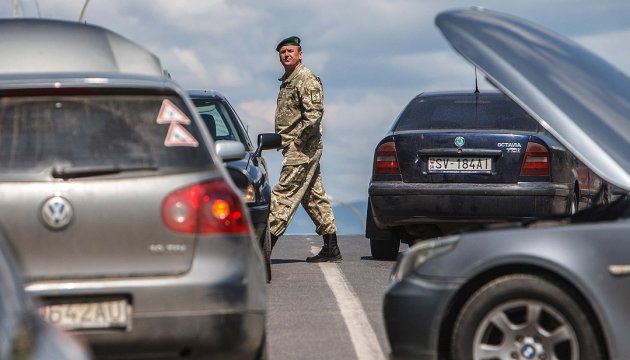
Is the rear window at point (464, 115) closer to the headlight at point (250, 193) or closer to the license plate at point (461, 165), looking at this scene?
the license plate at point (461, 165)

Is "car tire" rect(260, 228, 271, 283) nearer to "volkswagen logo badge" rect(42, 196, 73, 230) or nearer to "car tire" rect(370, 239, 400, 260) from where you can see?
"car tire" rect(370, 239, 400, 260)

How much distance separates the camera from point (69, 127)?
6574 millimetres

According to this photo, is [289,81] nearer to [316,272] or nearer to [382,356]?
[316,272]

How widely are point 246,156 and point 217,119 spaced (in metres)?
0.93

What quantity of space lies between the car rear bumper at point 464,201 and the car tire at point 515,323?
283 inches

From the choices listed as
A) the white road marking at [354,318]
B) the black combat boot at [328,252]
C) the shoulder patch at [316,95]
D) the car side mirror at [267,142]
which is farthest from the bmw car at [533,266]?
the black combat boot at [328,252]

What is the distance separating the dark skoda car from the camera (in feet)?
46.1

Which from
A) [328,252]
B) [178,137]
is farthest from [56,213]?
[328,252]

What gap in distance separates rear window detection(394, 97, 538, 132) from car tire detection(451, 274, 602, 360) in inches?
296

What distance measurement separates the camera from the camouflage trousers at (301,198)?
48.4 ft

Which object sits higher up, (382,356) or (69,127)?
(69,127)

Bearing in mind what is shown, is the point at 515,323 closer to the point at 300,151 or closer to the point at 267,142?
the point at 267,142

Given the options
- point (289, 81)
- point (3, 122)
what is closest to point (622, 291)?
point (3, 122)

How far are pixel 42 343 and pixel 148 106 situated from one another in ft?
9.97
